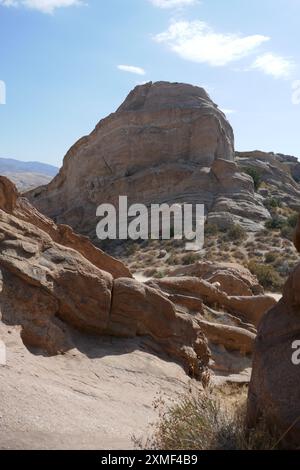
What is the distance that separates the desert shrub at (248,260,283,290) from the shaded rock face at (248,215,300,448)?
16.6m

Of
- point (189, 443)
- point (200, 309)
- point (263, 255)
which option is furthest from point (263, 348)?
point (263, 255)

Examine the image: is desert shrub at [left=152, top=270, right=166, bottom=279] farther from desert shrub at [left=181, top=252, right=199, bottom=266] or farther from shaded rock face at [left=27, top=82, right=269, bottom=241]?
shaded rock face at [left=27, top=82, right=269, bottom=241]

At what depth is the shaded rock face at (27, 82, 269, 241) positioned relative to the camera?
3450 centimetres

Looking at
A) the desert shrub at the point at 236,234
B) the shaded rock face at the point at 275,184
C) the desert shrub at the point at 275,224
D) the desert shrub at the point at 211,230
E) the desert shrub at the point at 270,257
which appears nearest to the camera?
the desert shrub at the point at 270,257

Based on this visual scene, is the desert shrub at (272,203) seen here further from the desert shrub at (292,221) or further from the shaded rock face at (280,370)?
the shaded rock face at (280,370)

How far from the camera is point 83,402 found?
6.50 m

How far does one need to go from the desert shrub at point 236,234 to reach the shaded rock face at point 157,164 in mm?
1238

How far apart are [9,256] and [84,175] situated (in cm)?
3145

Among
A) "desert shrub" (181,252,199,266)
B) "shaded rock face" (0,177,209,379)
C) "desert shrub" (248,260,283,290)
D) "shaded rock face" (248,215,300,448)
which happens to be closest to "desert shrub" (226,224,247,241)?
"desert shrub" (181,252,199,266)

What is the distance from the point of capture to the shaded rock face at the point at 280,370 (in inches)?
188

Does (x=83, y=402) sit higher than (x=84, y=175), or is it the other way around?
(x=84, y=175)

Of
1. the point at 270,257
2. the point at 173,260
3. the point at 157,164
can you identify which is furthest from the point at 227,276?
the point at 157,164

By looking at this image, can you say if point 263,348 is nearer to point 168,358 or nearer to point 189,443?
point 189,443

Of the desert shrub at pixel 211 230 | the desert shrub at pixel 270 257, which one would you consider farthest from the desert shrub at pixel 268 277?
the desert shrub at pixel 211 230
